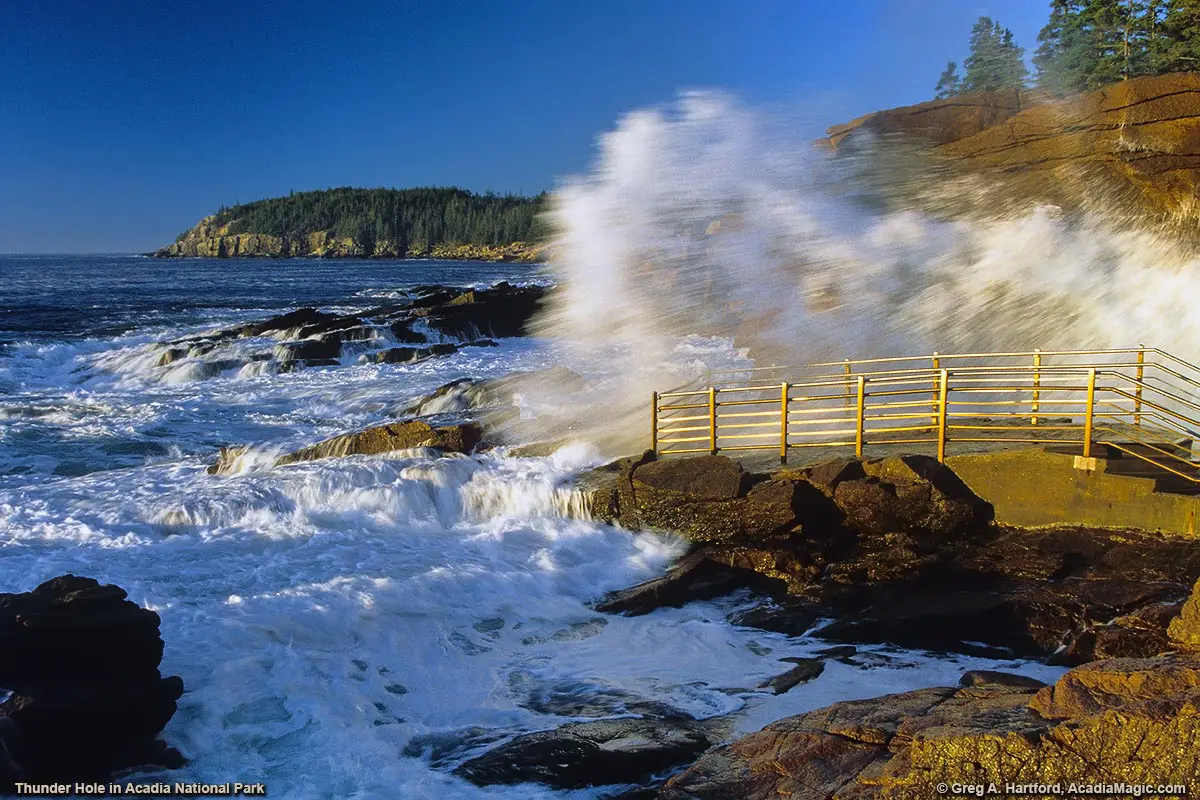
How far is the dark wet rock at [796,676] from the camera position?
25.2 feet

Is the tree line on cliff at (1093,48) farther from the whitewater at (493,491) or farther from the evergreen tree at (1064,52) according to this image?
the whitewater at (493,491)

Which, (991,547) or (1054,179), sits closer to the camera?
(991,547)

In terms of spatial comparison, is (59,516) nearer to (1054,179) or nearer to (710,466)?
(710,466)

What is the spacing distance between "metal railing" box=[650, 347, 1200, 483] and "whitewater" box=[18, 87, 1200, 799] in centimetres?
168

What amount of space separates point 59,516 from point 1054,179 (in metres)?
24.4

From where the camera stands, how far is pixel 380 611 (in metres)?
9.27

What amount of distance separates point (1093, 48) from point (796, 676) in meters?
49.7

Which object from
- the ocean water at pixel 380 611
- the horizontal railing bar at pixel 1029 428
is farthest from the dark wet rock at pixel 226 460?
the horizontal railing bar at pixel 1029 428

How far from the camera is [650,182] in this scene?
29844 mm

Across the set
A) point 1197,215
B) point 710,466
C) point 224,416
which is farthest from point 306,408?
point 1197,215

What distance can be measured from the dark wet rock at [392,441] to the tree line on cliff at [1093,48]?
30.8 m

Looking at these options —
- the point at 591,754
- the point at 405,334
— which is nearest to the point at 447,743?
the point at 591,754

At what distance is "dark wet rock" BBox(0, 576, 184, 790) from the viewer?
5969 mm

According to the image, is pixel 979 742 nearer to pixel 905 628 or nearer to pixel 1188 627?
pixel 1188 627
